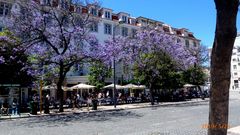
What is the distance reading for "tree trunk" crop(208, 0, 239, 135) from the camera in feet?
12.8

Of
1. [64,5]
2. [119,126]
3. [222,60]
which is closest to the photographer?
[222,60]

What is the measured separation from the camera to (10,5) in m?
37.1

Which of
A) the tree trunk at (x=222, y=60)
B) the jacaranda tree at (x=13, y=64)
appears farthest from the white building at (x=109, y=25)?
the tree trunk at (x=222, y=60)

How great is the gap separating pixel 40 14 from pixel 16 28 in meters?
2.25

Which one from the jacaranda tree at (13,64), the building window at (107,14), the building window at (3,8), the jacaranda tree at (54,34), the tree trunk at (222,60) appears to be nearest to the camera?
the tree trunk at (222,60)

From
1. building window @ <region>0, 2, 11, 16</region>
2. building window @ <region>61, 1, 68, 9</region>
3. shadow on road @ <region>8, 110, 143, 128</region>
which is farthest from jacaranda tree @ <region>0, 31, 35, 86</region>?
building window @ <region>0, 2, 11, 16</region>

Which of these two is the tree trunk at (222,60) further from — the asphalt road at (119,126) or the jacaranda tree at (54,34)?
the jacaranda tree at (54,34)

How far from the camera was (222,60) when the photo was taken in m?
3.93

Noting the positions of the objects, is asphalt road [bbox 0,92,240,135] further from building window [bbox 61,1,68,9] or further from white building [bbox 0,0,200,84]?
white building [bbox 0,0,200,84]

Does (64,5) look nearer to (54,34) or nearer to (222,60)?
(54,34)

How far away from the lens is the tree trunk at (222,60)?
12.8ft

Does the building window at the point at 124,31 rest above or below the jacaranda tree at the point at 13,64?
above

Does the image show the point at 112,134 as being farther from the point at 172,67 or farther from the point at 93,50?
the point at 172,67

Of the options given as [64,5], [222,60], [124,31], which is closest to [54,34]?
[64,5]
